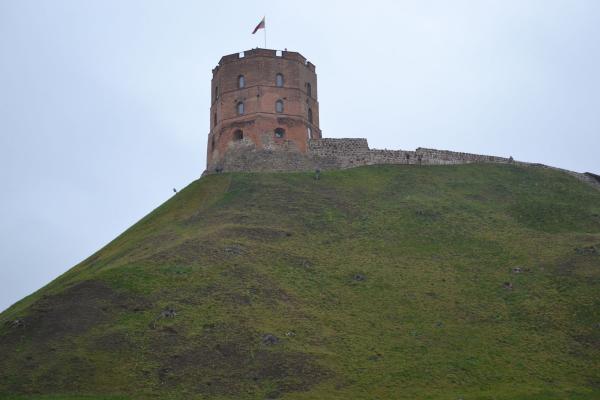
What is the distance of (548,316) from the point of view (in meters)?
55.5

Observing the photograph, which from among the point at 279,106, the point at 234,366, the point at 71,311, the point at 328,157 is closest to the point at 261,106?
the point at 279,106

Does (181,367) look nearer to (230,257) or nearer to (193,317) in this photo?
(193,317)

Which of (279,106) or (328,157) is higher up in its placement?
(279,106)

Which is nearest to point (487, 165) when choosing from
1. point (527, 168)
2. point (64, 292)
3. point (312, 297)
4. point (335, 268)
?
point (527, 168)

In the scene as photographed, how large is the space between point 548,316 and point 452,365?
32.9ft

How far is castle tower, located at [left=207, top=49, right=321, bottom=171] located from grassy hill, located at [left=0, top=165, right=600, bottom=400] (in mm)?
4317

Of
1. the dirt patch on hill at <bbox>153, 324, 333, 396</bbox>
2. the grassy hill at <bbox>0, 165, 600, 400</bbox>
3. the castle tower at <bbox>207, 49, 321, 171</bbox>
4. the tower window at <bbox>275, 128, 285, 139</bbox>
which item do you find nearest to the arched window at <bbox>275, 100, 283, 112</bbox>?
the castle tower at <bbox>207, 49, 321, 171</bbox>

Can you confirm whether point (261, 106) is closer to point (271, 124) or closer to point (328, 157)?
point (271, 124)

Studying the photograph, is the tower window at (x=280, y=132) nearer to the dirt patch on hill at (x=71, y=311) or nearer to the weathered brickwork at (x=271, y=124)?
the weathered brickwork at (x=271, y=124)

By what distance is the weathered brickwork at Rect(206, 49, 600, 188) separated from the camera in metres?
81.5

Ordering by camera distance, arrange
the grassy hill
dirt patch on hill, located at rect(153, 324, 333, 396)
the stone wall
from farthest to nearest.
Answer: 1. the stone wall
2. the grassy hill
3. dirt patch on hill, located at rect(153, 324, 333, 396)

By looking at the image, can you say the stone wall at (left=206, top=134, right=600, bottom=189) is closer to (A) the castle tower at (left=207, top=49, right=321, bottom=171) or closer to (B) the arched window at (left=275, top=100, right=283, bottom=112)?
(A) the castle tower at (left=207, top=49, right=321, bottom=171)

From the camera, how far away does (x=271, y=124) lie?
269ft

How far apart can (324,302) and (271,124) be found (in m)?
29.6
